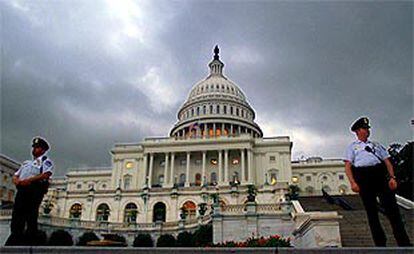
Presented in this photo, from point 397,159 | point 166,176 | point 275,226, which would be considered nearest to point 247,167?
point 166,176

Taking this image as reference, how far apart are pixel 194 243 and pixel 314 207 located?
10.7 metres

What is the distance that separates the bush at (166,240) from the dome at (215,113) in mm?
51186

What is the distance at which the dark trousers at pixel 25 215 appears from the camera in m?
9.07

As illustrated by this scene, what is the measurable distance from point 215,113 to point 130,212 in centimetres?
5046

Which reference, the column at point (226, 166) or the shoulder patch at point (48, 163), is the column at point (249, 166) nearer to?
the column at point (226, 166)

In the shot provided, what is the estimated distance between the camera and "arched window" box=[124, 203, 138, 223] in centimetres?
5049

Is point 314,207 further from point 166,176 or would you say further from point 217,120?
point 217,120

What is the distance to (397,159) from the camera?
5325cm

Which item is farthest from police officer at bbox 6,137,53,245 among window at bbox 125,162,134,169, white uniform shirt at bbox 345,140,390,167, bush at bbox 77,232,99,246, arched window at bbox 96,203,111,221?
window at bbox 125,162,134,169

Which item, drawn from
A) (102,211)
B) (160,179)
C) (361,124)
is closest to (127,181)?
(160,179)

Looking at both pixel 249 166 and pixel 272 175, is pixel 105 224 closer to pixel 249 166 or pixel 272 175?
pixel 249 166

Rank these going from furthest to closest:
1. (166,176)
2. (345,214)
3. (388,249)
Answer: (166,176)
(345,214)
(388,249)

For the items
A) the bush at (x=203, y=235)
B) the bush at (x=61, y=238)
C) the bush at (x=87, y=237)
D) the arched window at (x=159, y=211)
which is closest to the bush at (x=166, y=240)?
the bush at (x=203, y=235)

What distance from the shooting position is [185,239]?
3578 cm
